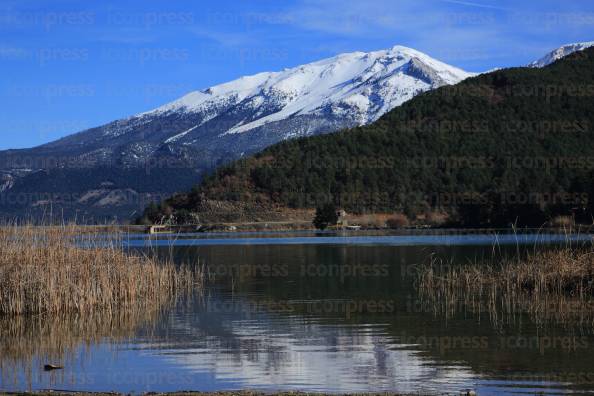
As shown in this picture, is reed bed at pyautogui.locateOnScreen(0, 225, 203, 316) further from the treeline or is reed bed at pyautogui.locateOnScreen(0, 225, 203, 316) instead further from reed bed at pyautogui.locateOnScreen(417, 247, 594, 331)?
the treeline

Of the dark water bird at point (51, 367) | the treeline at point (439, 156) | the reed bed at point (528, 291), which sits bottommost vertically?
the dark water bird at point (51, 367)

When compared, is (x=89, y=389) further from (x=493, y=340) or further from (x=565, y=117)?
(x=565, y=117)

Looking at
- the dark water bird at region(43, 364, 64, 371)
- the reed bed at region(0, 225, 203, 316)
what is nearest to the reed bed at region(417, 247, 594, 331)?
the reed bed at region(0, 225, 203, 316)

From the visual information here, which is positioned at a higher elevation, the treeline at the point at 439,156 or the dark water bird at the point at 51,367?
the treeline at the point at 439,156

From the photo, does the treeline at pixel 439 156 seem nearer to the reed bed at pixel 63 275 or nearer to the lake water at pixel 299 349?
the reed bed at pixel 63 275

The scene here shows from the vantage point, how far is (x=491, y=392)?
13.0m

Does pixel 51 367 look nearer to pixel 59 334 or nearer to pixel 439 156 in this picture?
pixel 59 334

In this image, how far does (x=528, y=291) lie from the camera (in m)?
26.1

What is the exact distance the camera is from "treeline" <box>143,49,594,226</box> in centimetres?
9631

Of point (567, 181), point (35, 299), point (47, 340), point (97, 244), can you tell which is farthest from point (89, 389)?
point (567, 181)

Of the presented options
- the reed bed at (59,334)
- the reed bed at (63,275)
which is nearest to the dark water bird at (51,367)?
the reed bed at (59,334)

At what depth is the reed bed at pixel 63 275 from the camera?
22.7 metres

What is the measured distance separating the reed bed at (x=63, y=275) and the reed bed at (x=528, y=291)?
8259 millimetres

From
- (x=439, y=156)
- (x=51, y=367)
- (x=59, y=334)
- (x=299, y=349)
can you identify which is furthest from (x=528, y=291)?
(x=439, y=156)
